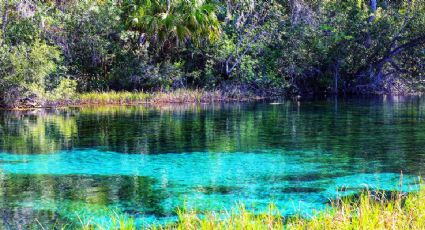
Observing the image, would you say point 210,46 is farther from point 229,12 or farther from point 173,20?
point 173,20

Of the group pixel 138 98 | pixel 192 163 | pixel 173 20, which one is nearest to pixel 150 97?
pixel 138 98

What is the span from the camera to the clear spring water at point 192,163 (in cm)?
929

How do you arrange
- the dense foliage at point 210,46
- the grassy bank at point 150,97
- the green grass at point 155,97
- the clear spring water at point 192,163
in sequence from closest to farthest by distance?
the clear spring water at point 192,163 → the dense foliage at point 210,46 → the grassy bank at point 150,97 → the green grass at point 155,97

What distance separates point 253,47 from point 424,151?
24716 millimetres

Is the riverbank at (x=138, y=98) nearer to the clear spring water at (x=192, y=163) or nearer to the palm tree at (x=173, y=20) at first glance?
the palm tree at (x=173, y=20)

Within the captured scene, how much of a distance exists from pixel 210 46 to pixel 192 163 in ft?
81.2

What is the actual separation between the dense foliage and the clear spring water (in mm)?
8313

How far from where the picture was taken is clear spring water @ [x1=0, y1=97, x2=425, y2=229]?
30.5 feet

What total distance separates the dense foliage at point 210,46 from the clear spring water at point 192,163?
8.31 m

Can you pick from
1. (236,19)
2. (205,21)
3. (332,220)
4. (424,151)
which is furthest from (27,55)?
(332,220)

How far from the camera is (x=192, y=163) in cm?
1348

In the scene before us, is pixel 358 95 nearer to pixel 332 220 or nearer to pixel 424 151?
pixel 424 151

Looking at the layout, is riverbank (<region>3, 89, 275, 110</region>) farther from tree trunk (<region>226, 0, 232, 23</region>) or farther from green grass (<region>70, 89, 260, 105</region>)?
tree trunk (<region>226, 0, 232, 23</region>)

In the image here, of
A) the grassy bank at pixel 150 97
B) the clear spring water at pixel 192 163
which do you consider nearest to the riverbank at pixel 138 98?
the grassy bank at pixel 150 97
